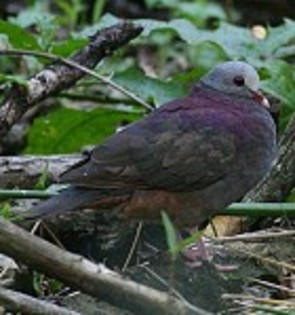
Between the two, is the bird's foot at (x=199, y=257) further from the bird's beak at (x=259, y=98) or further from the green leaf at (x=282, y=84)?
the green leaf at (x=282, y=84)

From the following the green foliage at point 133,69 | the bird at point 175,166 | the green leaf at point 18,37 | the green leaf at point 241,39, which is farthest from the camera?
the green leaf at point 241,39

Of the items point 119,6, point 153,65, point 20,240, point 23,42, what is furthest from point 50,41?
point 119,6

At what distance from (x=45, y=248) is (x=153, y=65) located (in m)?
6.12

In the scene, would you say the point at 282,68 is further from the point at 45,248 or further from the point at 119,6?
the point at 119,6

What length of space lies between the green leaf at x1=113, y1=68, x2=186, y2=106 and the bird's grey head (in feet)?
3.37

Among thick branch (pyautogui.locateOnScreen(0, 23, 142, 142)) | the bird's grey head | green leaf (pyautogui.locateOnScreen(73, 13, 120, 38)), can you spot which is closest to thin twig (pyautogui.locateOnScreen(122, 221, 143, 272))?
the bird's grey head

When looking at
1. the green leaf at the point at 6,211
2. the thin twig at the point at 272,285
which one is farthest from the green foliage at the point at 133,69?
the thin twig at the point at 272,285

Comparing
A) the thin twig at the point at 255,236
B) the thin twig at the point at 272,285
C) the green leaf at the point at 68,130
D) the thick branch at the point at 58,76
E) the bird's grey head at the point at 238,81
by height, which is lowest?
the green leaf at the point at 68,130

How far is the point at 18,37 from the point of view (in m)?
5.73

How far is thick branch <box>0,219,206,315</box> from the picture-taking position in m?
3.37

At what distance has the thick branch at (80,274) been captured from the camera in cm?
337

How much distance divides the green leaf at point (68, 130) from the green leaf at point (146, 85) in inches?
12.2

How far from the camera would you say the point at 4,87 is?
570cm

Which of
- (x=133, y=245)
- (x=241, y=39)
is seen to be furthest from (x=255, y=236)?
(x=241, y=39)
